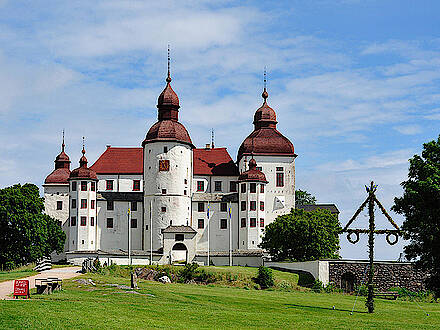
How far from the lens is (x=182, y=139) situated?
80438 millimetres

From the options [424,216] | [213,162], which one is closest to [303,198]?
[213,162]

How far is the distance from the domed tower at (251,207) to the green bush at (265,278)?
18.9 metres

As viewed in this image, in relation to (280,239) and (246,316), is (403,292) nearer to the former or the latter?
(280,239)

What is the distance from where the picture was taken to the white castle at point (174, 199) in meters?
77.6

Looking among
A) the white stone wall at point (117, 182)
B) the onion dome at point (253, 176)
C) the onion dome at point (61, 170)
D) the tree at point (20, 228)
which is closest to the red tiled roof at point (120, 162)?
the white stone wall at point (117, 182)

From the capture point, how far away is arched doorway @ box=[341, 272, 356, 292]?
198 feet

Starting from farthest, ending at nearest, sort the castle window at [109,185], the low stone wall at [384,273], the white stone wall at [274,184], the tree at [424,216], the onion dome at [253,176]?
the castle window at [109,185] → the white stone wall at [274,184] → the onion dome at [253,176] → the low stone wall at [384,273] → the tree at [424,216]

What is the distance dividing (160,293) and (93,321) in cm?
1256

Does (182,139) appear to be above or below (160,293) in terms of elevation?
above

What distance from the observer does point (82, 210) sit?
7919 cm

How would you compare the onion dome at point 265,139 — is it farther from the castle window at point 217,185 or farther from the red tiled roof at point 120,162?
the red tiled roof at point 120,162

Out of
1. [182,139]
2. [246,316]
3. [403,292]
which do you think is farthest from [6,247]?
[246,316]

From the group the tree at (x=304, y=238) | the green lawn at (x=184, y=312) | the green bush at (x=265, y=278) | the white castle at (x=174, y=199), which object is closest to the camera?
the green lawn at (x=184, y=312)

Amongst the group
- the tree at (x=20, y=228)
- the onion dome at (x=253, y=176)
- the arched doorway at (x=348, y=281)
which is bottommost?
the arched doorway at (x=348, y=281)
